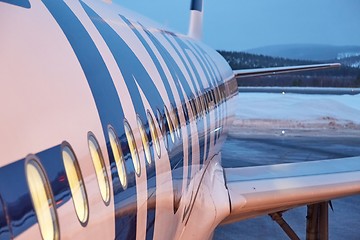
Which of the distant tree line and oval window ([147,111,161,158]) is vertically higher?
oval window ([147,111,161,158])

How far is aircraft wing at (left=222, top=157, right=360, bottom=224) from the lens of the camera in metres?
5.41

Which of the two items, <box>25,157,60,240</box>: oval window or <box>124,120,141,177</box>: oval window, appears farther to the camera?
<box>124,120,141,177</box>: oval window

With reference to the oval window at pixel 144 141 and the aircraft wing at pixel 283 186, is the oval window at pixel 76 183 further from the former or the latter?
the aircraft wing at pixel 283 186

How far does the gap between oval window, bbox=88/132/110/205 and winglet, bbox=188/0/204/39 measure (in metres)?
10.1

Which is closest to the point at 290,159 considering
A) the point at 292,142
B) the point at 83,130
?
the point at 292,142

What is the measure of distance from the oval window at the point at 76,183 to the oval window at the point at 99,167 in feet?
0.49

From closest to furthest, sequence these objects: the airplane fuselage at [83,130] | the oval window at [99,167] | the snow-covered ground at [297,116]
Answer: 1. the airplane fuselage at [83,130]
2. the oval window at [99,167]
3. the snow-covered ground at [297,116]

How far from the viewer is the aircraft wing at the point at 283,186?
541cm

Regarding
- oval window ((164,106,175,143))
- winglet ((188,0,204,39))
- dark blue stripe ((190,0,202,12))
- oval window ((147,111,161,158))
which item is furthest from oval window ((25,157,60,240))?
dark blue stripe ((190,0,202,12))

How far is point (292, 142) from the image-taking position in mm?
17250

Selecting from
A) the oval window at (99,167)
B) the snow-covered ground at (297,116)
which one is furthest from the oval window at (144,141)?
the snow-covered ground at (297,116)

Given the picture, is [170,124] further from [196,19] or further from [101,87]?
[196,19]

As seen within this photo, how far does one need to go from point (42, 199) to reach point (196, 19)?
11966mm

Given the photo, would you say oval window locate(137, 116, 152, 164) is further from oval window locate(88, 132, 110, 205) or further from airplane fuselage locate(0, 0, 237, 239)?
oval window locate(88, 132, 110, 205)
